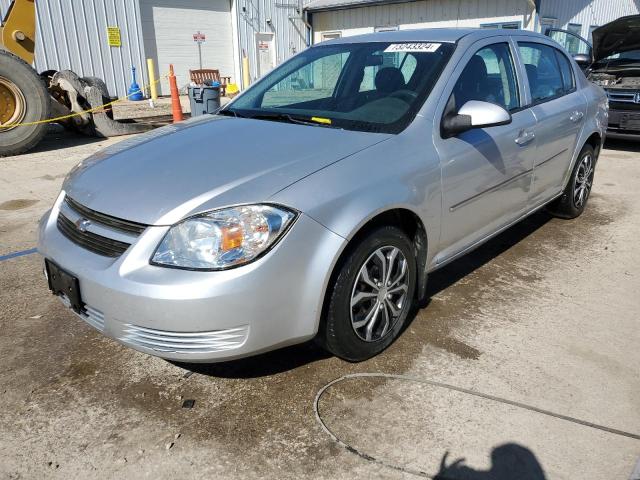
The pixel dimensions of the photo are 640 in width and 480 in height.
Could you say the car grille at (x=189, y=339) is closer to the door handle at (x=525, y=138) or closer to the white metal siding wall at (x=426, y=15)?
the door handle at (x=525, y=138)

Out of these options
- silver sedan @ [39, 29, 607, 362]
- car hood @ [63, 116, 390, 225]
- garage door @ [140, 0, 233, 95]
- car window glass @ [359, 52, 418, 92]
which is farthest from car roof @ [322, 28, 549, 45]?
garage door @ [140, 0, 233, 95]

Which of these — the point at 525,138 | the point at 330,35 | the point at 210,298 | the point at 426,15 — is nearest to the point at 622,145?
the point at 525,138

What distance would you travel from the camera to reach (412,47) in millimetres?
3334

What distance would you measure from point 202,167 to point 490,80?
206 cm

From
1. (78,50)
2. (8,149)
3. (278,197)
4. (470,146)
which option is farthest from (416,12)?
(278,197)

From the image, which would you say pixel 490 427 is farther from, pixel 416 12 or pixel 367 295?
pixel 416 12

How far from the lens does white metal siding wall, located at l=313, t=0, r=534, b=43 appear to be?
1460 cm

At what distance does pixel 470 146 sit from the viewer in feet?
10.1

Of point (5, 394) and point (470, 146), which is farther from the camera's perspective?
point (470, 146)

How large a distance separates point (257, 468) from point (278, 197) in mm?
1108

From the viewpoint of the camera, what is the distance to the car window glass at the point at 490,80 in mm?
3158

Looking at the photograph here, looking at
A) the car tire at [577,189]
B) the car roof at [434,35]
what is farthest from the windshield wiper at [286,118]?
the car tire at [577,189]

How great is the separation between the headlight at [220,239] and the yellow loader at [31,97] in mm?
7233

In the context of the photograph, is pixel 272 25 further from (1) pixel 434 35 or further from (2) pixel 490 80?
(2) pixel 490 80
